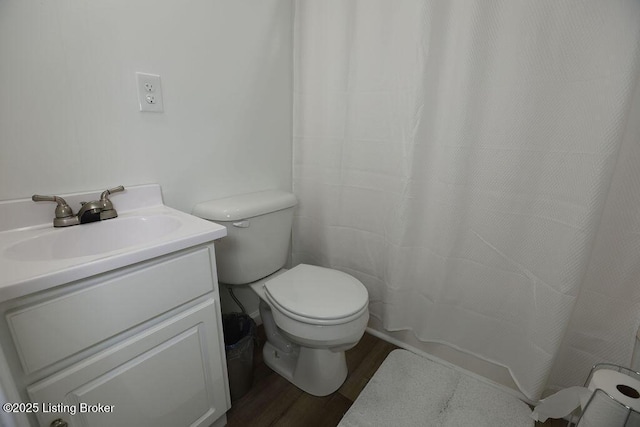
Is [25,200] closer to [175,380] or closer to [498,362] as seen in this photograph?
[175,380]

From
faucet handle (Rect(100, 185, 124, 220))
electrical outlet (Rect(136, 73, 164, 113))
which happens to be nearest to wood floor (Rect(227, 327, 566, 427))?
faucet handle (Rect(100, 185, 124, 220))

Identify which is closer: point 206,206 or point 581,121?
point 581,121

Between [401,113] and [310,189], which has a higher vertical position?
[401,113]

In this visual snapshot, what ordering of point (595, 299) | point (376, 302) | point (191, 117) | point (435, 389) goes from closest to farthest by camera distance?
point (595, 299) → point (191, 117) → point (435, 389) → point (376, 302)

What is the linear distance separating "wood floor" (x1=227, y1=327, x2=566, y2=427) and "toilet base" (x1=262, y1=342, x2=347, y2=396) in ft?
0.09

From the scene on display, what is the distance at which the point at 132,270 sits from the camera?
0.68 m

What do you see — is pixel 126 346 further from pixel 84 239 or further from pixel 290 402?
pixel 290 402

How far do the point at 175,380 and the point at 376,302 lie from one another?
1004 mm

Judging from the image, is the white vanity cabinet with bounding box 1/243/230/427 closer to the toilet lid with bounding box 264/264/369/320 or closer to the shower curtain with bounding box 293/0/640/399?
the toilet lid with bounding box 264/264/369/320

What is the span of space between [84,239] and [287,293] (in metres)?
0.68

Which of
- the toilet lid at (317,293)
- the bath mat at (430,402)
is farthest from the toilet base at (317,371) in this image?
the toilet lid at (317,293)

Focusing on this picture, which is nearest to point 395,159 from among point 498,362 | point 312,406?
point 498,362

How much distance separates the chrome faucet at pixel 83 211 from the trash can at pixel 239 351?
656mm

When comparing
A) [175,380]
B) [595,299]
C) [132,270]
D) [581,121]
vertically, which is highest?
[581,121]
